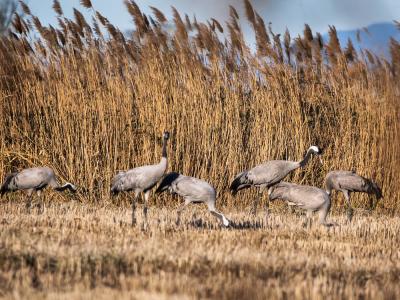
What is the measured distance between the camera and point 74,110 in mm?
10305

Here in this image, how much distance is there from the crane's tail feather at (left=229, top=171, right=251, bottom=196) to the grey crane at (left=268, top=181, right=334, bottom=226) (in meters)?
0.60

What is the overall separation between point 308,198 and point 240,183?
3.89 ft

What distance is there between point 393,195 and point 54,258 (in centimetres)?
689

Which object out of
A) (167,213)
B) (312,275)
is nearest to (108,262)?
(312,275)

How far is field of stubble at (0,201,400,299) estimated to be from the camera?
14.0 feet

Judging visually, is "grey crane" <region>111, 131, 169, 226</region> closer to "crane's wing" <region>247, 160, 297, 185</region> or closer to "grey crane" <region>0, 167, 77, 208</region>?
"grey crane" <region>0, 167, 77, 208</region>

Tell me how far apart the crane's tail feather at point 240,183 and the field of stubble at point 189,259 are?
1179 millimetres

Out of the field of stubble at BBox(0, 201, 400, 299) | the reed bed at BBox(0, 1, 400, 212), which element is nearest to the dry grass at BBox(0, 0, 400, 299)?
the reed bed at BBox(0, 1, 400, 212)

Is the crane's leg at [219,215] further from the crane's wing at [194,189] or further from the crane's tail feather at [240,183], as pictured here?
the crane's tail feather at [240,183]

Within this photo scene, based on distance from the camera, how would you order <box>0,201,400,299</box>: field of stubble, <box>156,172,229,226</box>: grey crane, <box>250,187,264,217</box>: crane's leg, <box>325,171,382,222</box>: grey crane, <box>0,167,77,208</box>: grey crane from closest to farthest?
<box>0,201,400,299</box>: field of stubble → <box>156,172,229,226</box>: grey crane → <box>0,167,77,208</box>: grey crane → <box>250,187,264,217</box>: crane's leg → <box>325,171,382,222</box>: grey crane

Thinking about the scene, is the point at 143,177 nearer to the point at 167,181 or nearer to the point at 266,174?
the point at 167,181

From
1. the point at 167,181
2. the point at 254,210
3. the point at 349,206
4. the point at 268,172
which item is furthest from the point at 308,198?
the point at 167,181

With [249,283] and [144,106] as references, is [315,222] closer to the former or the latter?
[144,106]

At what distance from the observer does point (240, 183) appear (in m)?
9.48
